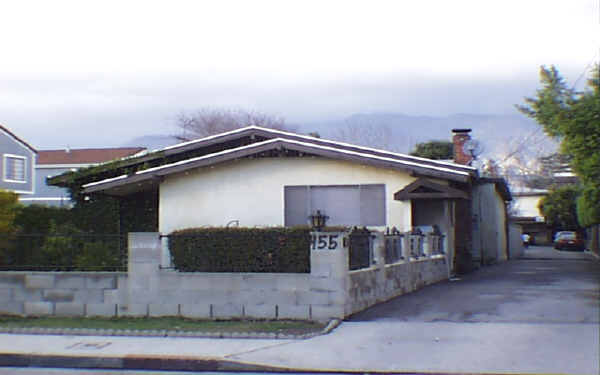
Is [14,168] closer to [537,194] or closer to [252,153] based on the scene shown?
[252,153]

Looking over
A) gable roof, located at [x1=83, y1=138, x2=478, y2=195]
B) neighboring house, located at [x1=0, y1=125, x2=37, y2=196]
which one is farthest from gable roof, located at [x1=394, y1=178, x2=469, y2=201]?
neighboring house, located at [x1=0, y1=125, x2=37, y2=196]

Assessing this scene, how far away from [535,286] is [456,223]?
6719 mm

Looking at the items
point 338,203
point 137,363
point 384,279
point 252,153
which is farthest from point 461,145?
point 137,363

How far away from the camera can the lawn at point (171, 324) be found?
1170 centimetres

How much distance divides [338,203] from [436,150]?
30268mm

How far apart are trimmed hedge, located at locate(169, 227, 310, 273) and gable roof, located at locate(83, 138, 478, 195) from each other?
4.61m

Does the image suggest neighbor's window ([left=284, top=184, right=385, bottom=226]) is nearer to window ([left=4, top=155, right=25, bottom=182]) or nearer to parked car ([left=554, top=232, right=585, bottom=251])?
window ([left=4, top=155, right=25, bottom=182])

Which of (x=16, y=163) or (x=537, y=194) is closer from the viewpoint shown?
(x=16, y=163)

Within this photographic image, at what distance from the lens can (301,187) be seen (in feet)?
62.8

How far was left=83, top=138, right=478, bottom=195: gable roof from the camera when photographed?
1827 centimetres

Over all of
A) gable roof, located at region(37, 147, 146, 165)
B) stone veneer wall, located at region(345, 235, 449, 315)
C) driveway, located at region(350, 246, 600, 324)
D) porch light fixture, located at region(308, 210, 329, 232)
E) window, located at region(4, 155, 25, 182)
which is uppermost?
gable roof, located at region(37, 147, 146, 165)

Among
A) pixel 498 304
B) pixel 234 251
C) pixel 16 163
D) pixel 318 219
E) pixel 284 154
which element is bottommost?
pixel 498 304

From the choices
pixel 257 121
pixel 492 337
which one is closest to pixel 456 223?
pixel 492 337

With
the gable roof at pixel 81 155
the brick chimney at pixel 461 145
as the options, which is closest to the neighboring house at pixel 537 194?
the gable roof at pixel 81 155
